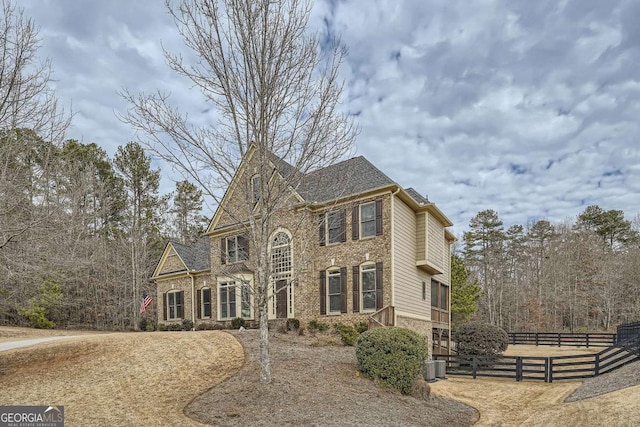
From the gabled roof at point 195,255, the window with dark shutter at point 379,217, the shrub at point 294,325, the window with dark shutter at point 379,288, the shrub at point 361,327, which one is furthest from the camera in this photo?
the gabled roof at point 195,255

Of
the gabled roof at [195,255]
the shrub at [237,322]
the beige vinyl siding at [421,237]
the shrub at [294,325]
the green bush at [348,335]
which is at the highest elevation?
the beige vinyl siding at [421,237]

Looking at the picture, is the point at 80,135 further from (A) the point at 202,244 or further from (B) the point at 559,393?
(A) the point at 202,244

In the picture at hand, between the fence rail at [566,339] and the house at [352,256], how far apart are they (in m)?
11.6

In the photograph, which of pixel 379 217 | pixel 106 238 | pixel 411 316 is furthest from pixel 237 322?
pixel 106 238

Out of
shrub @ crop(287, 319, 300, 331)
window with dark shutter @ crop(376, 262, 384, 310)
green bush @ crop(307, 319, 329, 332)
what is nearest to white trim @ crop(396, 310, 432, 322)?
window with dark shutter @ crop(376, 262, 384, 310)

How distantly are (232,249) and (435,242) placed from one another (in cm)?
992

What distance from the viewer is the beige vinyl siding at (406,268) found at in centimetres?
1606

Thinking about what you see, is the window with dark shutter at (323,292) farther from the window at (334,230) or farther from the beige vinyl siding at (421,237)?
the beige vinyl siding at (421,237)

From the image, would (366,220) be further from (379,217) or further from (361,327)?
(361,327)

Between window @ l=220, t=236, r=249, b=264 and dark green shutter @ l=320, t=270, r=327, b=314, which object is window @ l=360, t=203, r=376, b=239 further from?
window @ l=220, t=236, r=249, b=264

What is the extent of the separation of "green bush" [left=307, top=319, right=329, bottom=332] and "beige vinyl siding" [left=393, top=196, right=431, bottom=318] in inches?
118

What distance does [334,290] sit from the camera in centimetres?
1720

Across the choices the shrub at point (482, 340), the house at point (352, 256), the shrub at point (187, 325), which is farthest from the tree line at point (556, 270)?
the shrub at point (187, 325)

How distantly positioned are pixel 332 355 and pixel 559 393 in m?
6.67
